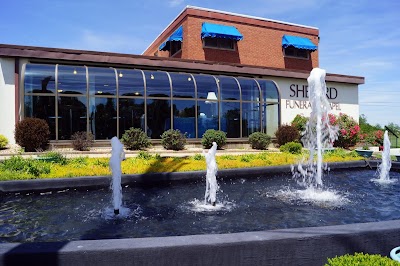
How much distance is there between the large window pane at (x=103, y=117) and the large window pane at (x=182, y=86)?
3589mm

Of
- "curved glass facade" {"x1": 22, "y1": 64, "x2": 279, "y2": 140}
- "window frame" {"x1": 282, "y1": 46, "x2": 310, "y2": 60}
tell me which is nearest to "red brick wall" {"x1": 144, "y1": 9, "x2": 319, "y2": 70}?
"window frame" {"x1": 282, "y1": 46, "x2": 310, "y2": 60}

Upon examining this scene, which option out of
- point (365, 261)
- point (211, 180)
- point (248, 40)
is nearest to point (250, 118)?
point (248, 40)

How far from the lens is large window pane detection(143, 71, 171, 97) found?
19078 millimetres

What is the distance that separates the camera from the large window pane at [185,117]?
64.8 feet

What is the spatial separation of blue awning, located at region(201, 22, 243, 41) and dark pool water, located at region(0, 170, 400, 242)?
19389 millimetres

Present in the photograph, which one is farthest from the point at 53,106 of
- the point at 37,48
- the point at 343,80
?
the point at 343,80

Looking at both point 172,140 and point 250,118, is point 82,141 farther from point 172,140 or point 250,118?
point 250,118

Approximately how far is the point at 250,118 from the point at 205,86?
12.2 feet

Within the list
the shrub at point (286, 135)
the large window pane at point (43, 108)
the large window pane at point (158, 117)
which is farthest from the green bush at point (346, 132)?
the large window pane at point (43, 108)

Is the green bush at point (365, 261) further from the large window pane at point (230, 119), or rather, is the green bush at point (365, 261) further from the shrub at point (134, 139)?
the large window pane at point (230, 119)

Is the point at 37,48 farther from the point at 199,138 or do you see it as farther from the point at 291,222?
the point at 291,222

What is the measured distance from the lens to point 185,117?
19969 millimetres

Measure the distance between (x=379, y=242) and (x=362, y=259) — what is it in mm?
1205

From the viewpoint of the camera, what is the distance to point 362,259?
2.82 m
